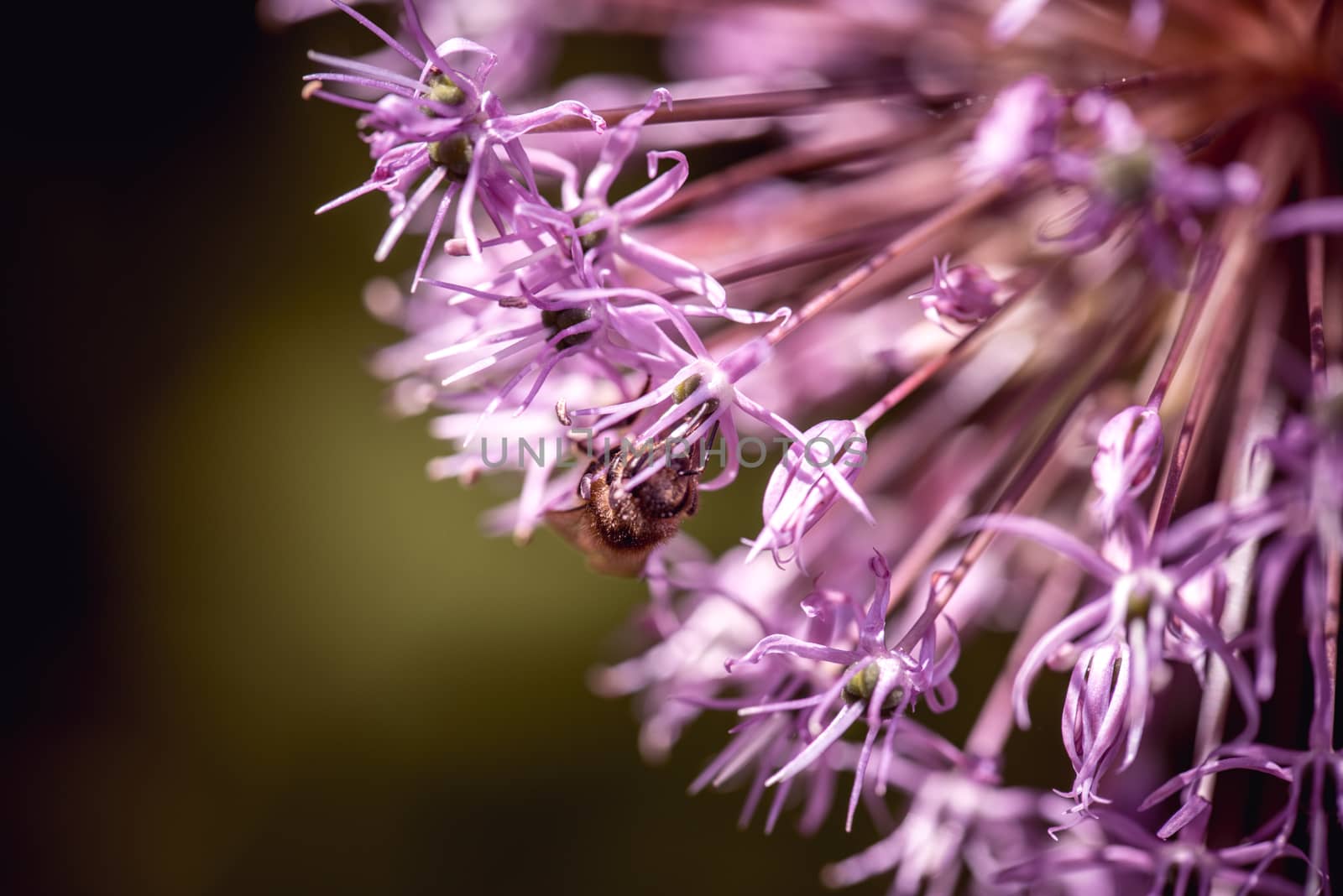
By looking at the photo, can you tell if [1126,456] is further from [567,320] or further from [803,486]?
[567,320]

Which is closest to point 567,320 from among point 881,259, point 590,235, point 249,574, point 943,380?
point 590,235

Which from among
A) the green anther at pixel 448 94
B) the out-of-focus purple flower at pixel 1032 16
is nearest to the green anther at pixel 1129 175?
the out-of-focus purple flower at pixel 1032 16

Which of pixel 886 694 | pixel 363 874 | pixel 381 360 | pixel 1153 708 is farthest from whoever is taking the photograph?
pixel 363 874

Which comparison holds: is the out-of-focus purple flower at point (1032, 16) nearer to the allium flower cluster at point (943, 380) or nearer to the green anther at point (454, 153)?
the allium flower cluster at point (943, 380)

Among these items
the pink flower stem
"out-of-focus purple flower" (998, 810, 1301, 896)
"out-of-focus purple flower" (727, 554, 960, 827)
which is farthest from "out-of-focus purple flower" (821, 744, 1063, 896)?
the pink flower stem

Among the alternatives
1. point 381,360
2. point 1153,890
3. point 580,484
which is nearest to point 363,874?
point 381,360

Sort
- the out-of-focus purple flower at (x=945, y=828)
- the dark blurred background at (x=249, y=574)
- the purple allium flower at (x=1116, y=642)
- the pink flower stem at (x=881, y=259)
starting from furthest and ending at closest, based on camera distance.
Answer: the dark blurred background at (x=249, y=574), the out-of-focus purple flower at (x=945, y=828), the pink flower stem at (x=881, y=259), the purple allium flower at (x=1116, y=642)

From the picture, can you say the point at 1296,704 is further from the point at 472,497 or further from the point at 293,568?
the point at 293,568
